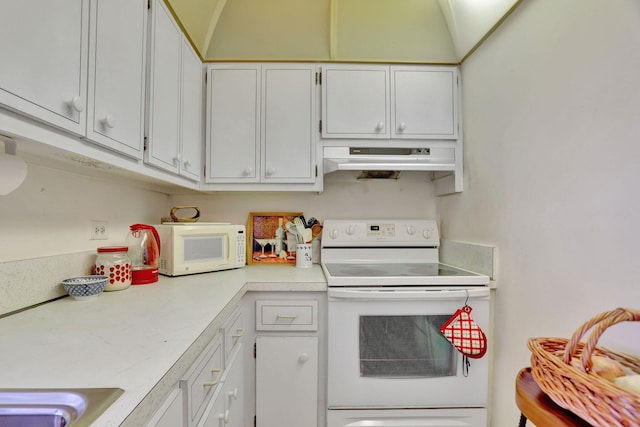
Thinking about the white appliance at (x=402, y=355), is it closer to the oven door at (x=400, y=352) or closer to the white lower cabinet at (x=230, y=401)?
the oven door at (x=400, y=352)

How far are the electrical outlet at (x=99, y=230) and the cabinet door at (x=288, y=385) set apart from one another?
0.92 metres

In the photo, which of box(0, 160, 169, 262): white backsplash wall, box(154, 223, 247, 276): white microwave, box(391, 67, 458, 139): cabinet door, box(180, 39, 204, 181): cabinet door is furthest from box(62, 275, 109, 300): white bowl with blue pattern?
box(391, 67, 458, 139): cabinet door

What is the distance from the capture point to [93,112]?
0.84 m

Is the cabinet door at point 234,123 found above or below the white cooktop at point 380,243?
above

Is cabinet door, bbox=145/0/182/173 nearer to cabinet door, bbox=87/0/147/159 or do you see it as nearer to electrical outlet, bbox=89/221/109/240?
cabinet door, bbox=87/0/147/159

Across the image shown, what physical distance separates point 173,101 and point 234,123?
40cm

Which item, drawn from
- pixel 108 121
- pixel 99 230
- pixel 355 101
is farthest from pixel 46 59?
pixel 355 101

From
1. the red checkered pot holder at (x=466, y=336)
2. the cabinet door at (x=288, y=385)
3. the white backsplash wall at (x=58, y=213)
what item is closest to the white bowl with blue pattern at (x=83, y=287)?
the white backsplash wall at (x=58, y=213)

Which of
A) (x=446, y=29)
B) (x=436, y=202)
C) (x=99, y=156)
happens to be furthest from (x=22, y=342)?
(x=446, y=29)

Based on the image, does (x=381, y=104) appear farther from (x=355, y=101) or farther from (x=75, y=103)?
(x=75, y=103)

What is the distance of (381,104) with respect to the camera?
171 cm

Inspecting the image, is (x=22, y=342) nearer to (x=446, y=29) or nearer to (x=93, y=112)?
(x=93, y=112)

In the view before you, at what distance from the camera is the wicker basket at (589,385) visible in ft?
1.72

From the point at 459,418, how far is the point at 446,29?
7.19 feet
